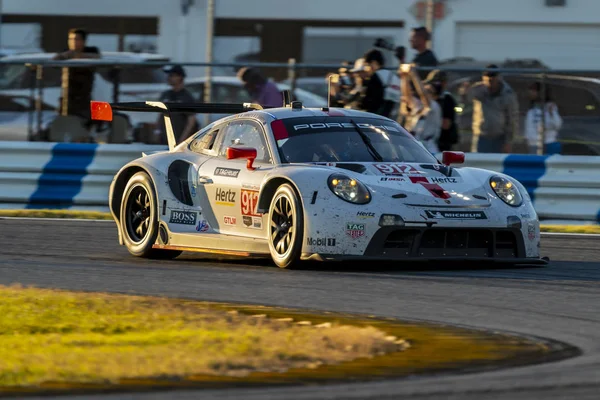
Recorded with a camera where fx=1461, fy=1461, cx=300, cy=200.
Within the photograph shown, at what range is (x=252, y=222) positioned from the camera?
10266mm

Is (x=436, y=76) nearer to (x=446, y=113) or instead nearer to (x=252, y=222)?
(x=446, y=113)

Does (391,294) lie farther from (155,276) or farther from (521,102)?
(521,102)

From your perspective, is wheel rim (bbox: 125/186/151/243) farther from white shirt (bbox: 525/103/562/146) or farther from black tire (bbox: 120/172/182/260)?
white shirt (bbox: 525/103/562/146)

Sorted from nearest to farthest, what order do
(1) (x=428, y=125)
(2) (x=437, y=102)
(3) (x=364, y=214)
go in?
(3) (x=364, y=214)
(1) (x=428, y=125)
(2) (x=437, y=102)

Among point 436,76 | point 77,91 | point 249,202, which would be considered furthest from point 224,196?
point 77,91

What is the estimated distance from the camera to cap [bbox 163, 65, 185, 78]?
15.9 m

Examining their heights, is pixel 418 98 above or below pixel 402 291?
above

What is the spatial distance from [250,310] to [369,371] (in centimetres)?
207

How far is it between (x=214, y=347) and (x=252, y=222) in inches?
163

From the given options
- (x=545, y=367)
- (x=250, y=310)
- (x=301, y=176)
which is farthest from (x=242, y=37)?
(x=545, y=367)

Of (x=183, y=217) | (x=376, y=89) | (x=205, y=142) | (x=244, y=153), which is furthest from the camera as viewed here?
(x=376, y=89)

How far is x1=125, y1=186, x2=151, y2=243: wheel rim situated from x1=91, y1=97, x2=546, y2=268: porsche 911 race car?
0.04 feet

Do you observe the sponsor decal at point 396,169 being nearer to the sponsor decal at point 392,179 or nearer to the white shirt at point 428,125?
the sponsor decal at point 392,179

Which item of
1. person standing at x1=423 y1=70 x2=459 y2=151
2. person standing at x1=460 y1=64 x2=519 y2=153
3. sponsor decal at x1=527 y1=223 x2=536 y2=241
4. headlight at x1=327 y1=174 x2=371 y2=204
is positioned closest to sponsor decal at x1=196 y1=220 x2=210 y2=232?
headlight at x1=327 y1=174 x2=371 y2=204
